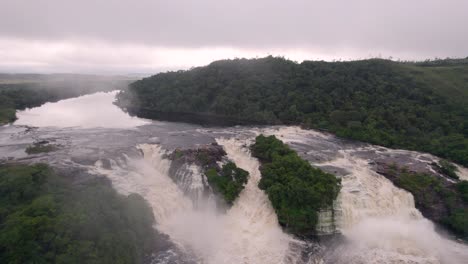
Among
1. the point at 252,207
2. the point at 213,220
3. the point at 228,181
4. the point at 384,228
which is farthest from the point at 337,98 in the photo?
the point at 213,220

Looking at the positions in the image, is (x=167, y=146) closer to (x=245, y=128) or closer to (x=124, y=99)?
(x=245, y=128)

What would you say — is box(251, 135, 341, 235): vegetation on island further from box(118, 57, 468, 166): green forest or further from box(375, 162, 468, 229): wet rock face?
box(118, 57, 468, 166): green forest

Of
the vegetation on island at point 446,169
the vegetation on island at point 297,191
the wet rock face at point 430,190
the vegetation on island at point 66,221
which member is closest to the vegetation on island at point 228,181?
the vegetation on island at point 297,191

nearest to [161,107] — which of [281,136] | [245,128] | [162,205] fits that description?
[245,128]

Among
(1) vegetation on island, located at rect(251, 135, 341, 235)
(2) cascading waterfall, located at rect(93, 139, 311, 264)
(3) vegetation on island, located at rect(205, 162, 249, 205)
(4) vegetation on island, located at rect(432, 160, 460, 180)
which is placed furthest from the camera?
(4) vegetation on island, located at rect(432, 160, 460, 180)

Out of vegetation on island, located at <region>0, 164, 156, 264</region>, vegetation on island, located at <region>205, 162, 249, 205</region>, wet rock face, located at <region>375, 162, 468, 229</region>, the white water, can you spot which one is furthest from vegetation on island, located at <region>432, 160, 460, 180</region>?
vegetation on island, located at <region>0, 164, 156, 264</region>

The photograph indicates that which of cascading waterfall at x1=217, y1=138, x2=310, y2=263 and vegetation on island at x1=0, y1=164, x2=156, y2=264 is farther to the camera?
cascading waterfall at x1=217, y1=138, x2=310, y2=263
